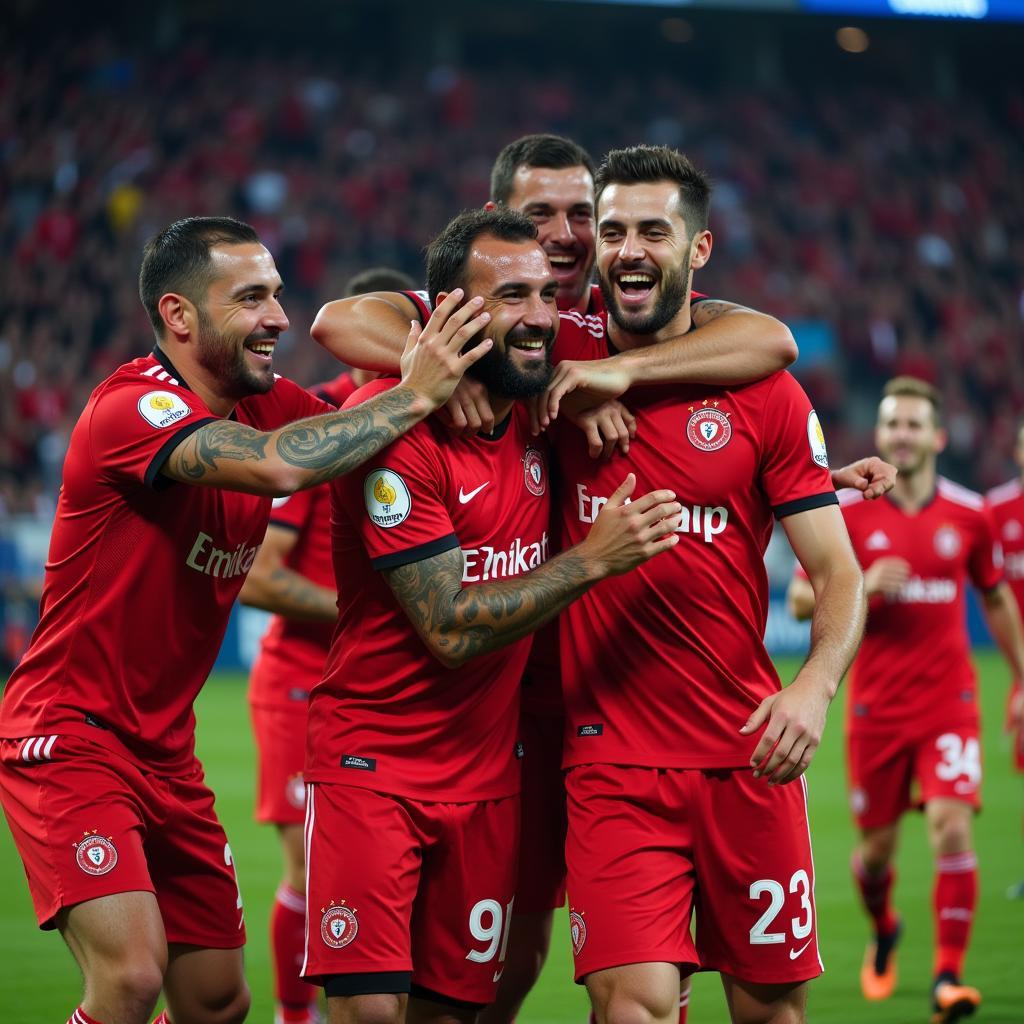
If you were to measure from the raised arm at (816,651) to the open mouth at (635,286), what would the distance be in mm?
747

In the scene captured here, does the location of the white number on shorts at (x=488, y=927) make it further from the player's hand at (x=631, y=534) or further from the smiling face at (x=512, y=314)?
the smiling face at (x=512, y=314)

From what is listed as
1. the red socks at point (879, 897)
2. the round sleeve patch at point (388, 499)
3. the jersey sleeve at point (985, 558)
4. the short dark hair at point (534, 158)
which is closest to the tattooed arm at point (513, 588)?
the round sleeve patch at point (388, 499)

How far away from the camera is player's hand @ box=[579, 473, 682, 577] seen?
13.5 feet

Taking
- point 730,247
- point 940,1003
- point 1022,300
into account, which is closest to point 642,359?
point 940,1003

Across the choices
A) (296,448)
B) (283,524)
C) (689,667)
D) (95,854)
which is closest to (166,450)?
(296,448)

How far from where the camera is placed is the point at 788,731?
4.04 m

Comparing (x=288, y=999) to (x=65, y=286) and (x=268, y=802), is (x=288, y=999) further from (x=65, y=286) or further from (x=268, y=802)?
(x=65, y=286)

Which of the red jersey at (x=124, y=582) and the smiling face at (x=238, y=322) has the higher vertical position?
the smiling face at (x=238, y=322)

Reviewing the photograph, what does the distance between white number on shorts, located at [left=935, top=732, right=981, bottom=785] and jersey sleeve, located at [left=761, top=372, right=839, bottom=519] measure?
3.47 m

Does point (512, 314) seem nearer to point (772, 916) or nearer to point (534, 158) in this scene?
point (534, 158)

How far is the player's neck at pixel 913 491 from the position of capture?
824 cm

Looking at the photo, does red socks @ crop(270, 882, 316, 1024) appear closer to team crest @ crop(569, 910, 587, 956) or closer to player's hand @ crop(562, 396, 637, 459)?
team crest @ crop(569, 910, 587, 956)

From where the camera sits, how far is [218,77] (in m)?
25.9

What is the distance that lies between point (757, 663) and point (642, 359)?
915 mm
